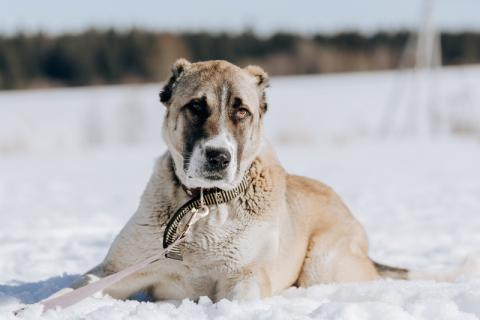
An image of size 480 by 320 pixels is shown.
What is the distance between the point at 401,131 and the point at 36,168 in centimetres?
1470

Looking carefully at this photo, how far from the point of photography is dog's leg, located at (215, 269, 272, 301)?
382cm

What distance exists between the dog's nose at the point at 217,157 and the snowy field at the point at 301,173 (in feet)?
2.31

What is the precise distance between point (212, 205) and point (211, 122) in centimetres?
47

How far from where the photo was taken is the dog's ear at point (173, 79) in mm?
4211

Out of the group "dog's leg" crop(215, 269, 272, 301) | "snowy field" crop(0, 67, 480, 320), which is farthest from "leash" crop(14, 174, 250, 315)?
"dog's leg" crop(215, 269, 272, 301)

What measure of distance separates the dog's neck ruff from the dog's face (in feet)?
0.23

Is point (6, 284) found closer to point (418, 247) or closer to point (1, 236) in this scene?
point (1, 236)

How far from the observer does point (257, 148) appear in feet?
13.7

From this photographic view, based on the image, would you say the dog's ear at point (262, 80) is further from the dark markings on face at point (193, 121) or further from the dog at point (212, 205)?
the dark markings on face at point (193, 121)

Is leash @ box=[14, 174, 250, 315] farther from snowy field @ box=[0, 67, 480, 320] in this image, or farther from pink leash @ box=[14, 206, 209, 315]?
snowy field @ box=[0, 67, 480, 320]

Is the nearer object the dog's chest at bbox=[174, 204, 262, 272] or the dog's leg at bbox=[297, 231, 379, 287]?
the dog's chest at bbox=[174, 204, 262, 272]

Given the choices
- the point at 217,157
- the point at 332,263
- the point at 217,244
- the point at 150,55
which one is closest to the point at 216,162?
the point at 217,157

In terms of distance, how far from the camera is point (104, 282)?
11.9ft

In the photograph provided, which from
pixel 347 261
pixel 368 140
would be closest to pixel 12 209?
pixel 347 261
